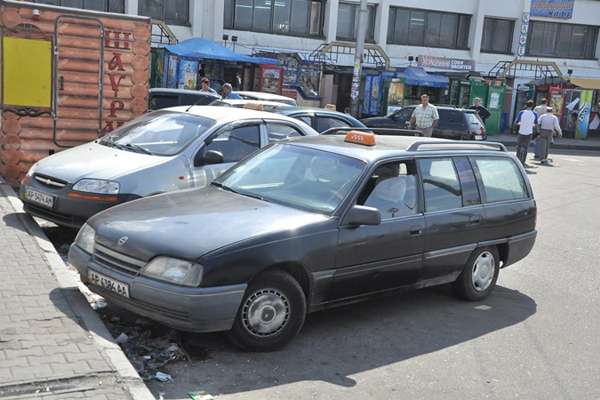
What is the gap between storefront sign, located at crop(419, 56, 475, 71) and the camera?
110 feet

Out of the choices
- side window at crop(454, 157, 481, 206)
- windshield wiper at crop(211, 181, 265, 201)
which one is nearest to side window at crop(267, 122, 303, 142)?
windshield wiper at crop(211, 181, 265, 201)

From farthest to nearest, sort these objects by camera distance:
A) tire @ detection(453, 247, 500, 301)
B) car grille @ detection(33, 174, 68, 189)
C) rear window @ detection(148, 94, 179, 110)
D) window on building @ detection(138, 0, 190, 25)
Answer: window on building @ detection(138, 0, 190, 25) → rear window @ detection(148, 94, 179, 110) → car grille @ detection(33, 174, 68, 189) → tire @ detection(453, 247, 500, 301)

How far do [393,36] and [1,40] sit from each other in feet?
88.3

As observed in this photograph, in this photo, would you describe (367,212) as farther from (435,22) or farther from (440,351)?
(435,22)

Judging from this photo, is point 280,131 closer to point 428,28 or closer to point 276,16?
point 276,16

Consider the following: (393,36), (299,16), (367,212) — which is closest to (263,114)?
(367,212)

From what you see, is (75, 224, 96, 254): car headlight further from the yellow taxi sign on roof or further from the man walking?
the man walking

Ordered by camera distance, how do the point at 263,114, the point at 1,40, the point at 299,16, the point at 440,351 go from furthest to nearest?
1. the point at 299,16
2. the point at 1,40
3. the point at 263,114
4. the point at 440,351

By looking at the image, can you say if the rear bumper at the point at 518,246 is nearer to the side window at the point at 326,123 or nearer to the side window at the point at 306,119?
the side window at the point at 326,123

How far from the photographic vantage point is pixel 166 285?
15.6ft

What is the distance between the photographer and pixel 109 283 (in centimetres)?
506

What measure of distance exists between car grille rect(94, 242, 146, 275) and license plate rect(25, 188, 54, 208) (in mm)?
2289

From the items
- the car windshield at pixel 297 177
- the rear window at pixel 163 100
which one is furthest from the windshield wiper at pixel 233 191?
the rear window at pixel 163 100

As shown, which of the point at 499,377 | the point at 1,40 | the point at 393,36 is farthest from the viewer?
the point at 393,36
